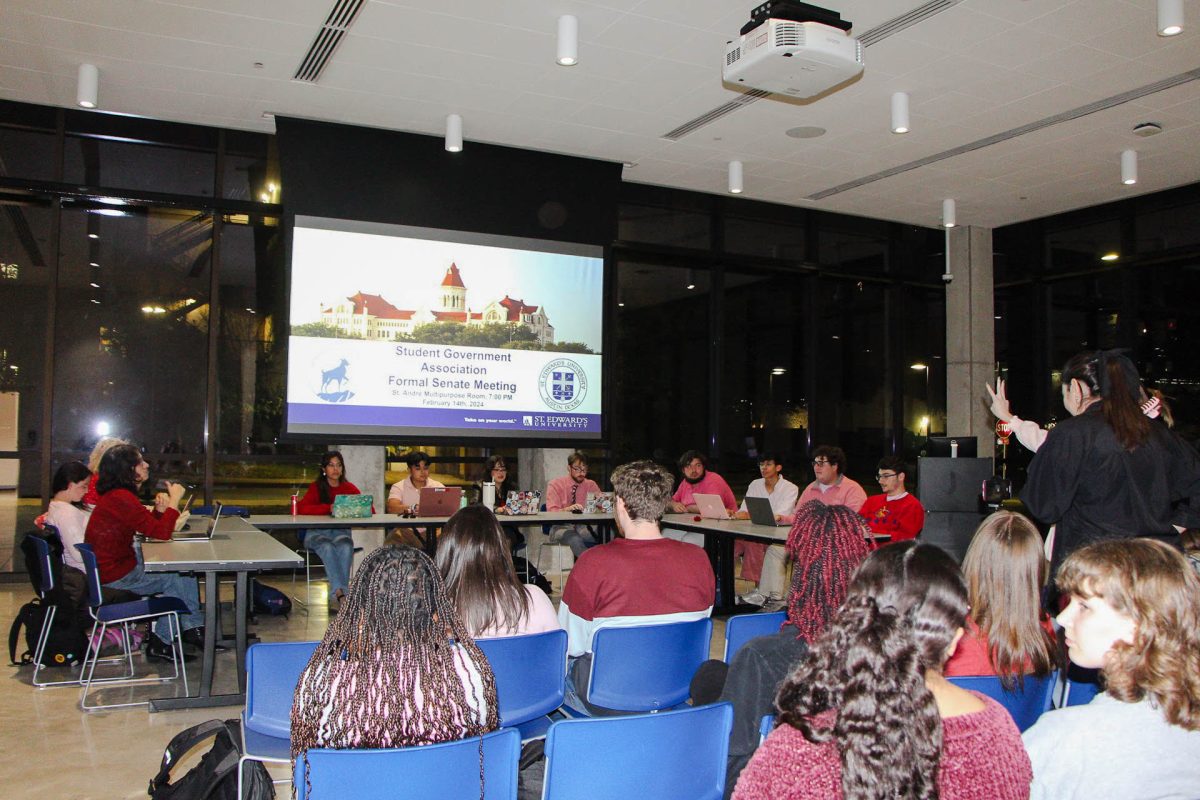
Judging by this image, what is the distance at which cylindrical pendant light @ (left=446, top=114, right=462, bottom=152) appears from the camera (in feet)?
23.2

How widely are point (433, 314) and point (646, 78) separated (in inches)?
105

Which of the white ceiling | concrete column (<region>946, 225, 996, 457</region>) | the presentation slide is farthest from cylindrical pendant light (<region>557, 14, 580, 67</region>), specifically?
concrete column (<region>946, 225, 996, 457</region>)

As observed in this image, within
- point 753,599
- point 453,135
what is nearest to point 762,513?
point 753,599

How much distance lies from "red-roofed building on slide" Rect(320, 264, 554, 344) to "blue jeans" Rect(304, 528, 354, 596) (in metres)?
1.63

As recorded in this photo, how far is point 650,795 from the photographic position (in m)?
1.93

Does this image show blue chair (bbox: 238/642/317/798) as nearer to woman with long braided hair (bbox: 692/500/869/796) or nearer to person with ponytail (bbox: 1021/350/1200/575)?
woman with long braided hair (bbox: 692/500/869/796)

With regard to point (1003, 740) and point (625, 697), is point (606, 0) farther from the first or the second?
point (1003, 740)

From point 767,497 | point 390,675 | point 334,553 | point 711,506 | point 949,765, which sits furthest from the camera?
point 767,497

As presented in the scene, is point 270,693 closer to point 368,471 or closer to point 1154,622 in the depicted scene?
point 1154,622

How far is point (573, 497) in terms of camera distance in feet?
26.4

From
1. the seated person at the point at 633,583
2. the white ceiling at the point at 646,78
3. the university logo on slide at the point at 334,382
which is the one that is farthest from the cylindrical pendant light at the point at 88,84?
the seated person at the point at 633,583

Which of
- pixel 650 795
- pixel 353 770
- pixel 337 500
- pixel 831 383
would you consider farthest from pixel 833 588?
pixel 831 383

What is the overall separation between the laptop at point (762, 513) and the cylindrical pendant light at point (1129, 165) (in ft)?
14.4

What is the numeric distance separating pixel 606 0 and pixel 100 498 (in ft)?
12.9
